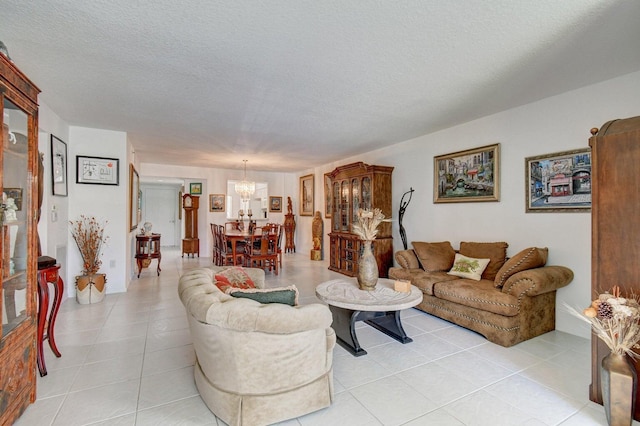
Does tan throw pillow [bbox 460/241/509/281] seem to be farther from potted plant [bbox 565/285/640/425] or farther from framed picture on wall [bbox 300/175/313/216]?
framed picture on wall [bbox 300/175/313/216]

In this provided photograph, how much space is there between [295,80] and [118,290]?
4.17m

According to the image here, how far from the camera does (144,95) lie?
3.11 meters

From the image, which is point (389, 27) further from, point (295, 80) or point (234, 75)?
point (234, 75)

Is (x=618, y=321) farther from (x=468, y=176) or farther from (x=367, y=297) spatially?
(x=468, y=176)

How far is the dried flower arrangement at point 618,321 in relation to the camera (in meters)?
1.67

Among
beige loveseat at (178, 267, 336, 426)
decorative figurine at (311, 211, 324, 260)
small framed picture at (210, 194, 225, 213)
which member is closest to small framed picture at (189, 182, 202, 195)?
small framed picture at (210, 194, 225, 213)

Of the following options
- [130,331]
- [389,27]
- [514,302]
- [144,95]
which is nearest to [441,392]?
[514,302]

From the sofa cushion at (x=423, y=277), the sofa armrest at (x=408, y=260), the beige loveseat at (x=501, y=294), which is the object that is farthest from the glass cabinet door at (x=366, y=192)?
the beige loveseat at (x=501, y=294)

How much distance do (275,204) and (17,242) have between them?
710 centimetres

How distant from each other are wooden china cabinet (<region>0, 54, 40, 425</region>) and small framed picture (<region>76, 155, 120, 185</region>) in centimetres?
277

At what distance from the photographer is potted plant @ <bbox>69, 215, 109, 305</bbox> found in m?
4.00

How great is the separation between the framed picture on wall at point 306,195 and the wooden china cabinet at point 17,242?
20.9ft

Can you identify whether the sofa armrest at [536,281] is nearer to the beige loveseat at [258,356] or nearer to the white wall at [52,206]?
the beige loveseat at [258,356]

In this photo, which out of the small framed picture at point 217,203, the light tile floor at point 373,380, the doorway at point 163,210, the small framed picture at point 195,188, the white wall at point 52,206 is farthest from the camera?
the doorway at point 163,210
